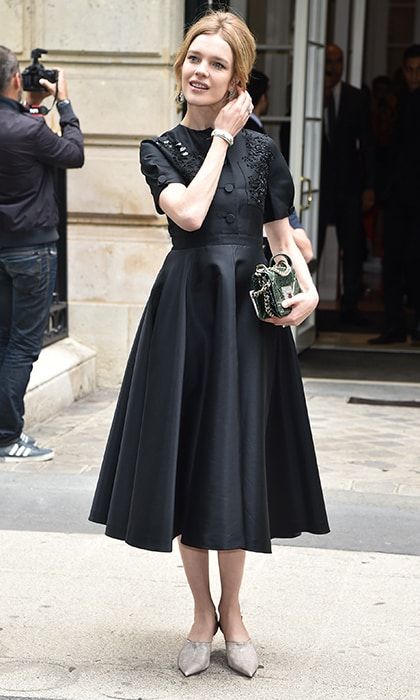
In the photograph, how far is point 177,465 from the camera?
3883 mm

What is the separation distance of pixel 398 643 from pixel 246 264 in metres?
1.33

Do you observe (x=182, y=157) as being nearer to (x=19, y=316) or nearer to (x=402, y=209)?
(x=19, y=316)

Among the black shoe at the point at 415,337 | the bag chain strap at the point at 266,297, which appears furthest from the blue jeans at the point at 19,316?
the black shoe at the point at 415,337

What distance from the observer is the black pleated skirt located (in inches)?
150

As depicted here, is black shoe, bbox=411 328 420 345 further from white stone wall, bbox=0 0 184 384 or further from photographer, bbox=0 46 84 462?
photographer, bbox=0 46 84 462

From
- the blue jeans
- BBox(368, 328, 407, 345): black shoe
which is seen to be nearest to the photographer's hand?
the blue jeans

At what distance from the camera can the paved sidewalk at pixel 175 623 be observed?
155 inches

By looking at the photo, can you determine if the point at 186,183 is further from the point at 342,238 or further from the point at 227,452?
the point at 342,238

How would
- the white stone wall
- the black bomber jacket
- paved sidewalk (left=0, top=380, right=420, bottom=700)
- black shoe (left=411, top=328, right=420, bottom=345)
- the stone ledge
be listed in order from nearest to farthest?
paved sidewalk (left=0, top=380, right=420, bottom=700)
the black bomber jacket
the stone ledge
the white stone wall
black shoe (left=411, top=328, right=420, bottom=345)

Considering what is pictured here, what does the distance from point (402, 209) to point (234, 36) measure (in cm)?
654

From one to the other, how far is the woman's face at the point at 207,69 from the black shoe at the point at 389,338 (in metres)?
6.48

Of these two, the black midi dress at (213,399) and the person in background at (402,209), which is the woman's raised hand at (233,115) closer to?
the black midi dress at (213,399)

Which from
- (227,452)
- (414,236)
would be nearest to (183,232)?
(227,452)

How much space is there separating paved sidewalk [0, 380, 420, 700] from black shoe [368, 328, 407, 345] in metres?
4.21
